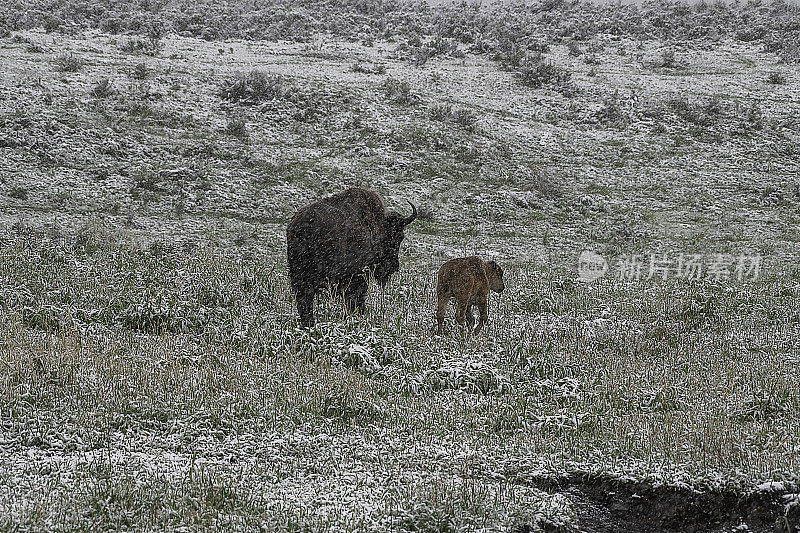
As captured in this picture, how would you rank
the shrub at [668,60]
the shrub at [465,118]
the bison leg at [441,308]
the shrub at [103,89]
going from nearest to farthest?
the bison leg at [441,308] < the shrub at [103,89] < the shrub at [465,118] < the shrub at [668,60]

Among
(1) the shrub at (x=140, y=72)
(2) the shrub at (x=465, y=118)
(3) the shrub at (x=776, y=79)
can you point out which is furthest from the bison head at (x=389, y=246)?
(3) the shrub at (x=776, y=79)

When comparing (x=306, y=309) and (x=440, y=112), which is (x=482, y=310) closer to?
(x=306, y=309)

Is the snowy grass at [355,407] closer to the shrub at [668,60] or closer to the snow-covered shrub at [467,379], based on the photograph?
the snow-covered shrub at [467,379]

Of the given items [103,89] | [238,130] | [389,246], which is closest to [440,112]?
[238,130]

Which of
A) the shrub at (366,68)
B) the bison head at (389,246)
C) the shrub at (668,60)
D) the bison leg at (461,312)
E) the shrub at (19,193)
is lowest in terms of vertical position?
the shrub at (19,193)

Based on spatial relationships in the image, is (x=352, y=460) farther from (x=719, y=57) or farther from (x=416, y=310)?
(x=719, y=57)

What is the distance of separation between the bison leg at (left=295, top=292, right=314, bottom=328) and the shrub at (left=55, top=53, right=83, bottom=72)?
18416 millimetres

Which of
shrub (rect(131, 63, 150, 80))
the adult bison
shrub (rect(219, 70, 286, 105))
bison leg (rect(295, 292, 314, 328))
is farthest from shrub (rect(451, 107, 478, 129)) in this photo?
bison leg (rect(295, 292, 314, 328))

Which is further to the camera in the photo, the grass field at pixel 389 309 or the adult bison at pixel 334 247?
the adult bison at pixel 334 247

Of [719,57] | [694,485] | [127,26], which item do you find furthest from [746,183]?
[127,26]

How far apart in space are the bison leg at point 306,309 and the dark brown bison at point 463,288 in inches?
60.6

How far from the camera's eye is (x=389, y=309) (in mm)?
9656

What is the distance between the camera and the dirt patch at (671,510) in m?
4.44

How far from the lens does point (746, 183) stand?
20.2 m
